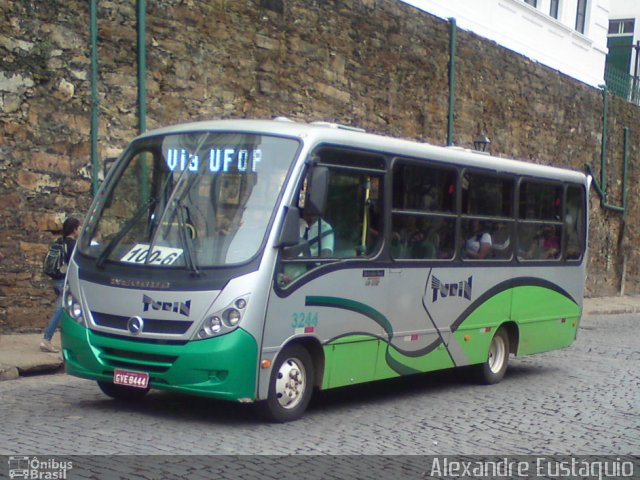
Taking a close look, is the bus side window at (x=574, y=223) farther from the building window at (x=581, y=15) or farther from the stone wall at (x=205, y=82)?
the building window at (x=581, y=15)

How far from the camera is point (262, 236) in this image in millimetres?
7895

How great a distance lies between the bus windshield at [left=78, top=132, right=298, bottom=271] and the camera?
313 inches

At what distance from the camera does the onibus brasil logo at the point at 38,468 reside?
236 inches

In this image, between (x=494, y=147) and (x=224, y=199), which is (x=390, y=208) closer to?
(x=224, y=199)

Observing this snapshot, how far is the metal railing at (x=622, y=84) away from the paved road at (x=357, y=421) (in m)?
20.5

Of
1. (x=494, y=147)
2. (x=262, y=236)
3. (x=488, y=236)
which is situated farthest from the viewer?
(x=494, y=147)

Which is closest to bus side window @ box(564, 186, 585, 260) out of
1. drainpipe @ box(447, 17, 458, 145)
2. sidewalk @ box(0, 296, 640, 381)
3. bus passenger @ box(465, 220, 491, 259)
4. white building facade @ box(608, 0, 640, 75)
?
bus passenger @ box(465, 220, 491, 259)

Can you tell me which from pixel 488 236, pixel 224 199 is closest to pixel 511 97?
pixel 488 236

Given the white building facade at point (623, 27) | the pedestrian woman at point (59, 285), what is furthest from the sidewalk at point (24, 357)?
the white building facade at point (623, 27)

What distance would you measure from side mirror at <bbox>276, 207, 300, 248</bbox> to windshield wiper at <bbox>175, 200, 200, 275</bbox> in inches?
27.2

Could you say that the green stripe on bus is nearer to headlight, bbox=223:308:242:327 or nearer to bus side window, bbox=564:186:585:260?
bus side window, bbox=564:186:585:260

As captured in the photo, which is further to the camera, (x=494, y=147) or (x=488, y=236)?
(x=494, y=147)

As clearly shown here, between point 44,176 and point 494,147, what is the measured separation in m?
13.3

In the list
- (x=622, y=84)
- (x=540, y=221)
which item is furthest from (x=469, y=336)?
(x=622, y=84)
